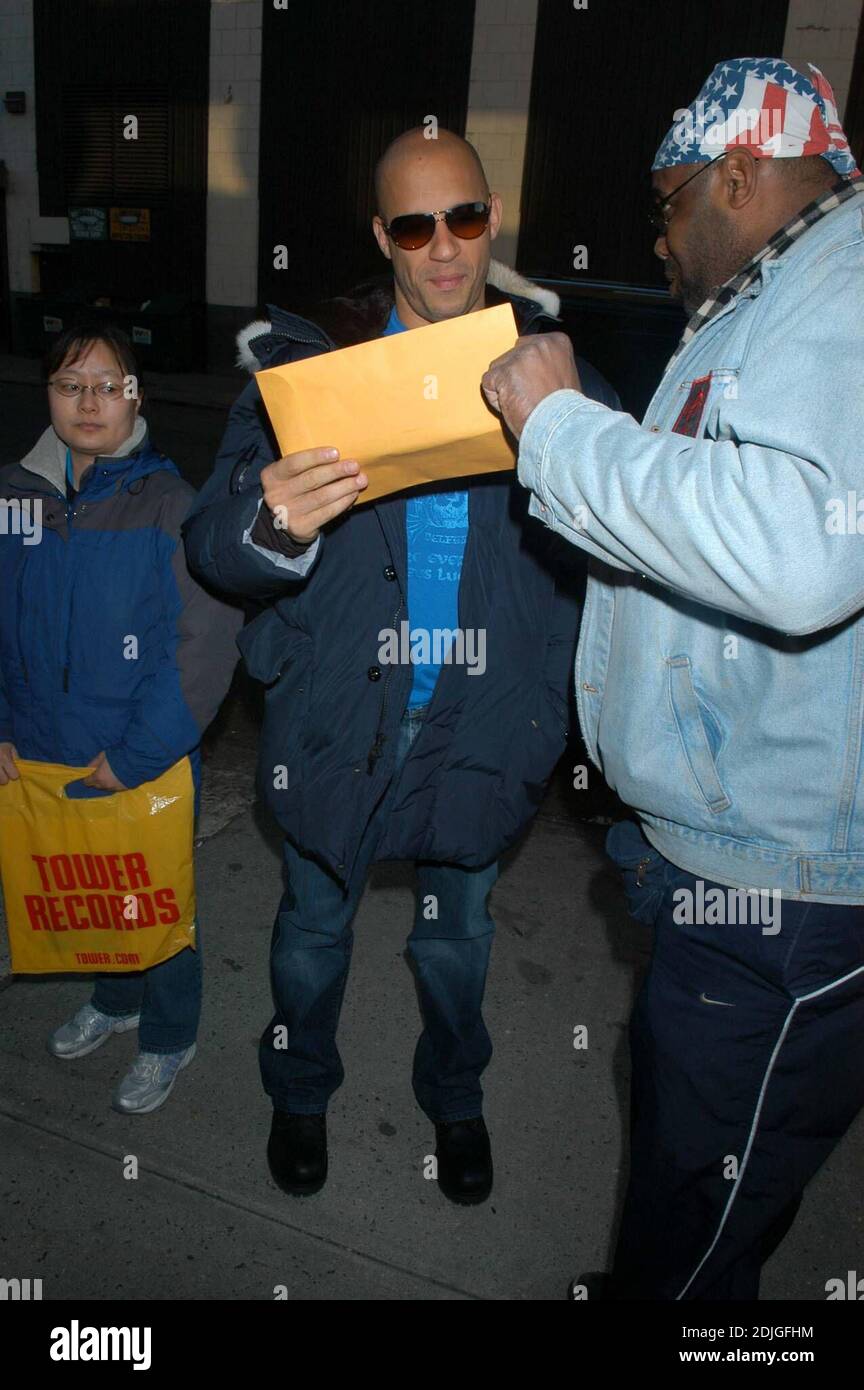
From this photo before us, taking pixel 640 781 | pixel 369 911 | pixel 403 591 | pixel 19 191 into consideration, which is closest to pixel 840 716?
pixel 640 781

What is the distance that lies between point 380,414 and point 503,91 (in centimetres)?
1383

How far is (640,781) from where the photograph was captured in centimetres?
172

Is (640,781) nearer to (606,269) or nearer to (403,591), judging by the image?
(403,591)

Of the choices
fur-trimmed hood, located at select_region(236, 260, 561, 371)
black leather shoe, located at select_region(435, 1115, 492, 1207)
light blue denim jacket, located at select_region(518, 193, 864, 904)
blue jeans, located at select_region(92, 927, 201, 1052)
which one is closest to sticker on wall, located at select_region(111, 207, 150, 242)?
fur-trimmed hood, located at select_region(236, 260, 561, 371)

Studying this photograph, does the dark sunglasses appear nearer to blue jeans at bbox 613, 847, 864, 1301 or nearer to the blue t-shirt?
the blue t-shirt

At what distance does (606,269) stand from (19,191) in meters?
9.81

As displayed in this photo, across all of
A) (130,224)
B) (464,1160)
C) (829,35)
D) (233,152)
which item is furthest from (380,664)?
(130,224)

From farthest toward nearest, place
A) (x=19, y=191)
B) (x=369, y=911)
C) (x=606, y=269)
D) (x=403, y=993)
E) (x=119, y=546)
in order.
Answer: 1. (x=19, y=191)
2. (x=606, y=269)
3. (x=369, y=911)
4. (x=403, y=993)
5. (x=119, y=546)

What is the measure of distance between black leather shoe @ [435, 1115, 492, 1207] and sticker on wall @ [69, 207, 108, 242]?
1669 centimetres

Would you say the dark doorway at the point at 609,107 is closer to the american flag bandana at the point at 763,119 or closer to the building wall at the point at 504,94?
the building wall at the point at 504,94

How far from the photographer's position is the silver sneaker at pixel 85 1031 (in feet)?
9.42

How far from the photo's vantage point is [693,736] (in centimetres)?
164

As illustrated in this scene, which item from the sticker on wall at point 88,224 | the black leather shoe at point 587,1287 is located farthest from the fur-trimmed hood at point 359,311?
the sticker on wall at point 88,224

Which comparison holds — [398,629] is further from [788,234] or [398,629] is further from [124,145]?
[124,145]
